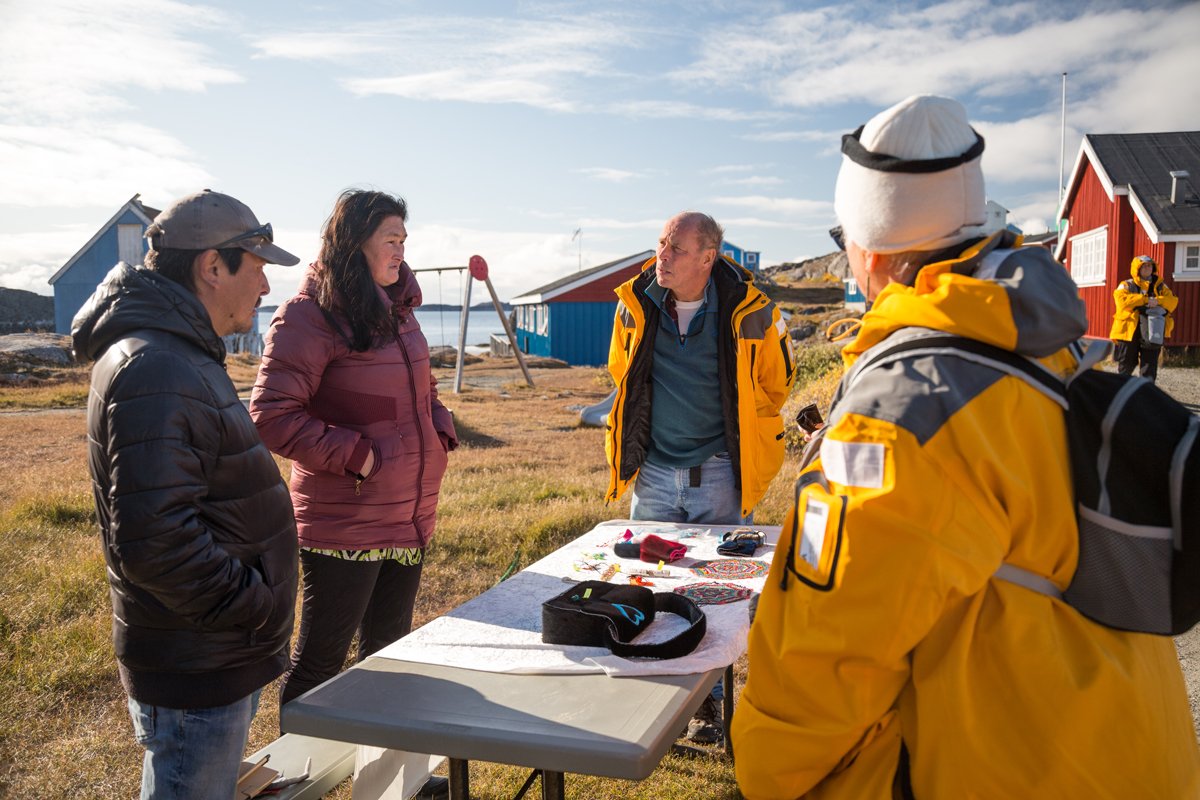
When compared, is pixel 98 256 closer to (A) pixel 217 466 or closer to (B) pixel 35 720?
(B) pixel 35 720

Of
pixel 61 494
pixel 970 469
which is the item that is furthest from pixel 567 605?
pixel 61 494

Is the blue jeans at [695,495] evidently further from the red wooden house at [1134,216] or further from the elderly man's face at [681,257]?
the red wooden house at [1134,216]

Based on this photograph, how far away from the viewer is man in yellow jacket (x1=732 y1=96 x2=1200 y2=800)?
4.68 feet

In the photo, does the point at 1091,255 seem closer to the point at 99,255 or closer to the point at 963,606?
the point at 963,606

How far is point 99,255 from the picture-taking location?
29562mm

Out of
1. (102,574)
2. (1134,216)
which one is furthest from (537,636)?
(1134,216)

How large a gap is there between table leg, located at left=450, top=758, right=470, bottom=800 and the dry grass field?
116 centimetres

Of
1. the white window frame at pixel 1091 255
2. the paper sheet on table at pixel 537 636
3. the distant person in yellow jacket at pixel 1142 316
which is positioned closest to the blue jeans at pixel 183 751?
the paper sheet on table at pixel 537 636

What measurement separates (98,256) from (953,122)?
33126mm

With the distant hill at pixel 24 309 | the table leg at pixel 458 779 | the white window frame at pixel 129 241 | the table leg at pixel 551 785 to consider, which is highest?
the white window frame at pixel 129 241

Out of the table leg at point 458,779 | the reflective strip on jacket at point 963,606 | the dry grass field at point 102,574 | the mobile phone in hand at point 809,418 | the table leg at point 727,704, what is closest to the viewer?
the reflective strip on jacket at point 963,606

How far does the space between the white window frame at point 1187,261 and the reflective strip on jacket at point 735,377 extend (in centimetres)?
1848

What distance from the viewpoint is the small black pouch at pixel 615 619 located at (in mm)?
2393

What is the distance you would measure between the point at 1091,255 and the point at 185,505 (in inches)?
958
